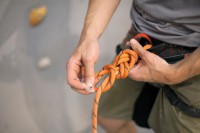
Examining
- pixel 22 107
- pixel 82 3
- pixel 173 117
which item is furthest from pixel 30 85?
pixel 173 117

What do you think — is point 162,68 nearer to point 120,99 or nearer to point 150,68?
point 150,68

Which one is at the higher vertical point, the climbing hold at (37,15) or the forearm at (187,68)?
the forearm at (187,68)

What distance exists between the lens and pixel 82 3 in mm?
1183

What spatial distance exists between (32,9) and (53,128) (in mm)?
499

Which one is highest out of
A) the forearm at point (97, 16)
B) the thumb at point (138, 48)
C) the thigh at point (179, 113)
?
the forearm at point (97, 16)

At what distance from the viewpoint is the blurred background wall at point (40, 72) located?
3.55ft

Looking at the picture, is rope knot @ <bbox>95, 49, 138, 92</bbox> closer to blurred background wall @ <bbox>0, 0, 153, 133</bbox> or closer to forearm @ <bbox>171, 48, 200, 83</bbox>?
forearm @ <bbox>171, 48, 200, 83</bbox>

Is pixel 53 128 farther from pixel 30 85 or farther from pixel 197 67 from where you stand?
pixel 197 67

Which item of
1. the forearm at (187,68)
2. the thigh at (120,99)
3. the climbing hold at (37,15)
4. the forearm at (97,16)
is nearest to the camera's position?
the forearm at (187,68)

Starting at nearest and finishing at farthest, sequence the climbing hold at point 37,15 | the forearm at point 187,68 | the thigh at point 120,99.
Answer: the forearm at point 187,68 < the thigh at point 120,99 < the climbing hold at point 37,15

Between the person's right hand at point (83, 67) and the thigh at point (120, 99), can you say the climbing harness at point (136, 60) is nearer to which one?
the person's right hand at point (83, 67)

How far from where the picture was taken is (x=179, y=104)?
24.3 inches

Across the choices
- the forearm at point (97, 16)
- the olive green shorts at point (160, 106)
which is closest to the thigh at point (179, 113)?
the olive green shorts at point (160, 106)

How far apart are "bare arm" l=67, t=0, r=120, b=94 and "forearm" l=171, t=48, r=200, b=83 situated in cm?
17
